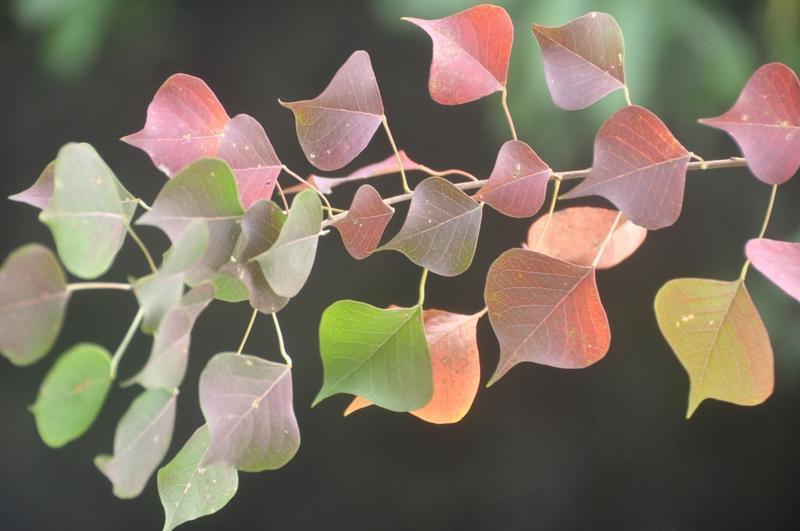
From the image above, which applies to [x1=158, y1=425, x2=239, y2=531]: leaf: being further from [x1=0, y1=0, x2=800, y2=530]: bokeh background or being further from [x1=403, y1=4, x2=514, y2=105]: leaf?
[x1=0, y1=0, x2=800, y2=530]: bokeh background

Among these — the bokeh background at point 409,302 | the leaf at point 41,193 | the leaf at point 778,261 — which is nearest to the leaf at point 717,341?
the leaf at point 778,261

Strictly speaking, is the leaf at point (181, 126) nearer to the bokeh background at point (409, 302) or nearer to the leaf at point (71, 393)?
the leaf at point (71, 393)

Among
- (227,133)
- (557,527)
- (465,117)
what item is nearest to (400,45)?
(465,117)

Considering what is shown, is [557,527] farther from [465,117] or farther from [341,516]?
[465,117]

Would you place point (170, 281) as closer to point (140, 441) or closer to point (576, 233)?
point (140, 441)

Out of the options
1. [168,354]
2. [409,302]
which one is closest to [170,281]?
[168,354]

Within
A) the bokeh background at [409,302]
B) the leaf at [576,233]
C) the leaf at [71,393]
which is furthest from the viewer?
the bokeh background at [409,302]
